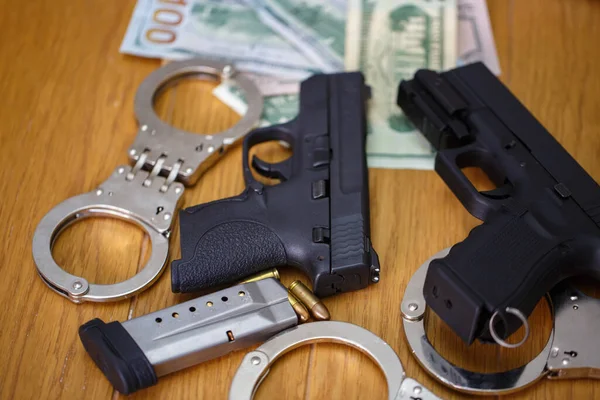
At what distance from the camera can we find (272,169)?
1.23 meters

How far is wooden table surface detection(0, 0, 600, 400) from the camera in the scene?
1063mm

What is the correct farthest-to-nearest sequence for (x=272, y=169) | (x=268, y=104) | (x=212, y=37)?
(x=212, y=37) < (x=268, y=104) < (x=272, y=169)

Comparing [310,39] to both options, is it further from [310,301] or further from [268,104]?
[310,301]

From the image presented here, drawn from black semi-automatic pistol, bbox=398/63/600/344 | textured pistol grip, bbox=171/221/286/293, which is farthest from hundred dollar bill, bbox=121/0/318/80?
textured pistol grip, bbox=171/221/286/293

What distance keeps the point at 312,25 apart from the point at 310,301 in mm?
660

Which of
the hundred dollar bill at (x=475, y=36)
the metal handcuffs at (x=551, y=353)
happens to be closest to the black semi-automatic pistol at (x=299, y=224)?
the metal handcuffs at (x=551, y=353)

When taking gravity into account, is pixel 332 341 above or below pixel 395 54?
below

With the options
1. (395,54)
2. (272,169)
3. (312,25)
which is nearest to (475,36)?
(395,54)

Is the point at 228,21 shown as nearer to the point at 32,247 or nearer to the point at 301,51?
the point at 301,51

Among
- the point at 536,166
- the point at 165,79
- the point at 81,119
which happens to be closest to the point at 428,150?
the point at 536,166

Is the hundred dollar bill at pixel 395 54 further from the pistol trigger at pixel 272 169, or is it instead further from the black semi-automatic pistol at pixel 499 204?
the pistol trigger at pixel 272 169

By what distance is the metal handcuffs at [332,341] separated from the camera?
1017 millimetres

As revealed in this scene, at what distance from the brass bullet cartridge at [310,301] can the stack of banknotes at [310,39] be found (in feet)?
1.25

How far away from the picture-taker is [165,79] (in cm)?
141
